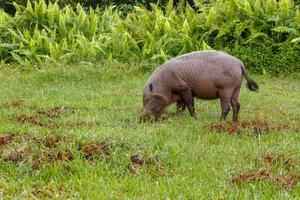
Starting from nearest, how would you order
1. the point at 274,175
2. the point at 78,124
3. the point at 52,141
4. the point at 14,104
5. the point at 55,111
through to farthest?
the point at 274,175 < the point at 52,141 < the point at 78,124 < the point at 55,111 < the point at 14,104

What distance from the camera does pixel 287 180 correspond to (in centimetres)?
559

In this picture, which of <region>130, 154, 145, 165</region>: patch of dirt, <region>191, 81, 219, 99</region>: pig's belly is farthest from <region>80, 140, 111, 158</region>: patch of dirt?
<region>191, 81, 219, 99</region>: pig's belly

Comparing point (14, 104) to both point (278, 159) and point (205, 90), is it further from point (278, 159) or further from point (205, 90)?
point (278, 159)

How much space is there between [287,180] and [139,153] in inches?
59.2

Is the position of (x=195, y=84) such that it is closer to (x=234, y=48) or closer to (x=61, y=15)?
(x=234, y=48)

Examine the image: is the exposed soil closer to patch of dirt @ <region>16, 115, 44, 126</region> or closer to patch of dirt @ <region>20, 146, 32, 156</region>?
patch of dirt @ <region>16, 115, 44, 126</region>

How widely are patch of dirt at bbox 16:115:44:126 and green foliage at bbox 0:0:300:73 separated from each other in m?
6.26

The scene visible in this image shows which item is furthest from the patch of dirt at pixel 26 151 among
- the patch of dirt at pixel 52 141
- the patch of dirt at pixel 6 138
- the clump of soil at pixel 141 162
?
the clump of soil at pixel 141 162

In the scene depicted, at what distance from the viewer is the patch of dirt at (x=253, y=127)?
26.2 feet

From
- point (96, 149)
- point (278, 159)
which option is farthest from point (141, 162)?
point (278, 159)

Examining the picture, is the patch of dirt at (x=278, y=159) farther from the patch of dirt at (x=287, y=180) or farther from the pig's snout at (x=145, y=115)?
the pig's snout at (x=145, y=115)

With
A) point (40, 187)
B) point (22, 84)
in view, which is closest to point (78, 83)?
point (22, 84)

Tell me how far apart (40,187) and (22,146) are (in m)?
1.03

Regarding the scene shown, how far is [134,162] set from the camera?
6.04m
